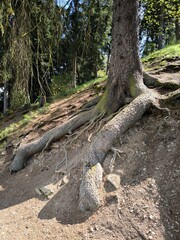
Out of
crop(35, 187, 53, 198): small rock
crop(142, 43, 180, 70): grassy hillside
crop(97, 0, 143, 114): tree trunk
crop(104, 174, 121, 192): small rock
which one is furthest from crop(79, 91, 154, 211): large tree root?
crop(142, 43, 180, 70): grassy hillside

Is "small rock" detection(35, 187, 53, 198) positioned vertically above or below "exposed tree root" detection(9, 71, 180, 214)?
below

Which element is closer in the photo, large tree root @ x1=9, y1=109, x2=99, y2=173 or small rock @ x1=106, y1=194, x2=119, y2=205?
small rock @ x1=106, y1=194, x2=119, y2=205

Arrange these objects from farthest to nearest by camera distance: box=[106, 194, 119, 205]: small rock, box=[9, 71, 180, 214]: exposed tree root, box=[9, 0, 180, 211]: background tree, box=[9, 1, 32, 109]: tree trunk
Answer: box=[9, 1, 32, 109]: tree trunk < box=[9, 0, 180, 211]: background tree < box=[9, 71, 180, 214]: exposed tree root < box=[106, 194, 119, 205]: small rock

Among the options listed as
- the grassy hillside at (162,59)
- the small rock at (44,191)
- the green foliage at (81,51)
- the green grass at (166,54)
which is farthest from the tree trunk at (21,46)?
the green grass at (166,54)

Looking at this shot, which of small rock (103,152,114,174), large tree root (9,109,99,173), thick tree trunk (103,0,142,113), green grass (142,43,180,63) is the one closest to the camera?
small rock (103,152,114,174)

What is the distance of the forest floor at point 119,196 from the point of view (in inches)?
120

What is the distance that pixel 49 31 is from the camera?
5570 millimetres

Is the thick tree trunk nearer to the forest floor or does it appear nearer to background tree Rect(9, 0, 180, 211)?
background tree Rect(9, 0, 180, 211)

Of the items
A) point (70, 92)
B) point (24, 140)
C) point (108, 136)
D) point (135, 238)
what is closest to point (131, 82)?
point (108, 136)

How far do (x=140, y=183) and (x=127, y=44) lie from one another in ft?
8.81

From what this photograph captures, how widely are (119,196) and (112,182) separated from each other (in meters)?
0.25

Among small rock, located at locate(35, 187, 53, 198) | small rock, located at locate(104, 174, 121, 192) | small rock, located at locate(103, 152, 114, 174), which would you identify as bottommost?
small rock, located at locate(35, 187, 53, 198)

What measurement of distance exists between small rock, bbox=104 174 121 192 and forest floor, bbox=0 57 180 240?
1 centimetres

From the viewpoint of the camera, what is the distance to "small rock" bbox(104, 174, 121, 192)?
3.52 meters
